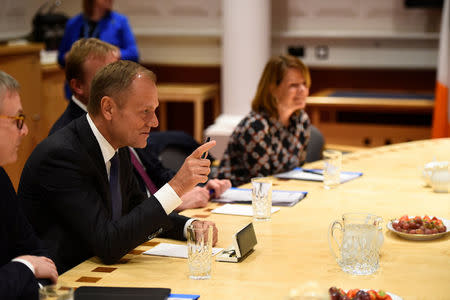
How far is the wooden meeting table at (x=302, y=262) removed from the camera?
1.65m

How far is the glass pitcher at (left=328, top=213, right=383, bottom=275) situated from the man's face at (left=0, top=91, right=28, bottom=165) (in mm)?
878

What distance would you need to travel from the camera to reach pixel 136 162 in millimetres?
2822

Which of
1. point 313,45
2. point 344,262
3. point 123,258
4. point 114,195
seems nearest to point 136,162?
point 114,195

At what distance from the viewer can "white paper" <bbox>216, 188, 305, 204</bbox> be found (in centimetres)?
254

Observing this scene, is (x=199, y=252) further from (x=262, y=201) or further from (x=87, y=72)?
(x=87, y=72)

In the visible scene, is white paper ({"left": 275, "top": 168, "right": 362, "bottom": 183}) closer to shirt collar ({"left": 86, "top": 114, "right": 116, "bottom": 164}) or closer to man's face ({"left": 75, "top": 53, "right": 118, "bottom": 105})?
man's face ({"left": 75, "top": 53, "right": 118, "bottom": 105})

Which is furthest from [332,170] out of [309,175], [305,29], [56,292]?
[305,29]

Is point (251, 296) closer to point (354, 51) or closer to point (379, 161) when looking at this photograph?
point (379, 161)

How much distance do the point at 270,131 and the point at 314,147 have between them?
0.62 metres

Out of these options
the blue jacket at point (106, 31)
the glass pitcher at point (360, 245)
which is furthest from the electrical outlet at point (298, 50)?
the glass pitcher at point (360, 245)

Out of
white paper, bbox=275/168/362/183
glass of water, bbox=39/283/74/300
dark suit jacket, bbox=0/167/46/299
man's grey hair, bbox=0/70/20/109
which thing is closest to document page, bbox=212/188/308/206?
white paper, bbox=275/168/362/183

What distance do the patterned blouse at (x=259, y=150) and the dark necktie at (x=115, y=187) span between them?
3.99 ft

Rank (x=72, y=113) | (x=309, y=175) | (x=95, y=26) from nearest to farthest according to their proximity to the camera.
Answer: (x=72, y=113)
(x=309, y=175)
(x=95, y=26)

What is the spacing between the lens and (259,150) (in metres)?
3.22
